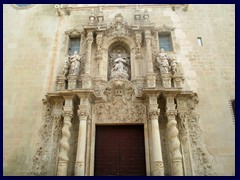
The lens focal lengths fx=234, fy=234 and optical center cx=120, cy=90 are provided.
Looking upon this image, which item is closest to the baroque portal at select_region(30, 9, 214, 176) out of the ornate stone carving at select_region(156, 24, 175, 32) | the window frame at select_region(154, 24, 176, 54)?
the window frame at select_region(154, 24, 176, 54)

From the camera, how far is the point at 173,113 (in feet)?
27.5

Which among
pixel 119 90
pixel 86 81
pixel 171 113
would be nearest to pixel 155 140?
pixel 171 113

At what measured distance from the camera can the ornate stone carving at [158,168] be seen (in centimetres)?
Answer: 747

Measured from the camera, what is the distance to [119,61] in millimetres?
9945

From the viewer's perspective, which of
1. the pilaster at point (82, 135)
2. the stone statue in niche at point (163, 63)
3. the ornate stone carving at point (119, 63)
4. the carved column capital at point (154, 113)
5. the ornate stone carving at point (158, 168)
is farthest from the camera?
the ornate stone carving at point (119, 63)

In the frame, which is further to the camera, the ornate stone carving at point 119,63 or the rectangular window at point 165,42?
the rectangular window at point 165,42

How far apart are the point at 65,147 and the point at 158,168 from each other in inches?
123

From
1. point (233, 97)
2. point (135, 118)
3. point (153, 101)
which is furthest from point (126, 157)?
point (233, 97)

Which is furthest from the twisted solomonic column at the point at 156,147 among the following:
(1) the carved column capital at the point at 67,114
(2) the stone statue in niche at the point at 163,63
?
(1) the carved column capital at the point at 67,114

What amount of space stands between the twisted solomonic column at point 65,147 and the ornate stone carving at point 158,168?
9.47 feet

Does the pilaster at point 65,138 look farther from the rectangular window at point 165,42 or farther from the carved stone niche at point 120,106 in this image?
the rectangular window at point 165,42

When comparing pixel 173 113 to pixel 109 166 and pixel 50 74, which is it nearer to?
pixel 109 166

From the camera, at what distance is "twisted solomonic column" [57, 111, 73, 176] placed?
761 centimetres

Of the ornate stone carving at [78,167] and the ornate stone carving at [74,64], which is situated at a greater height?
the ornate stone carving at [74,64]
